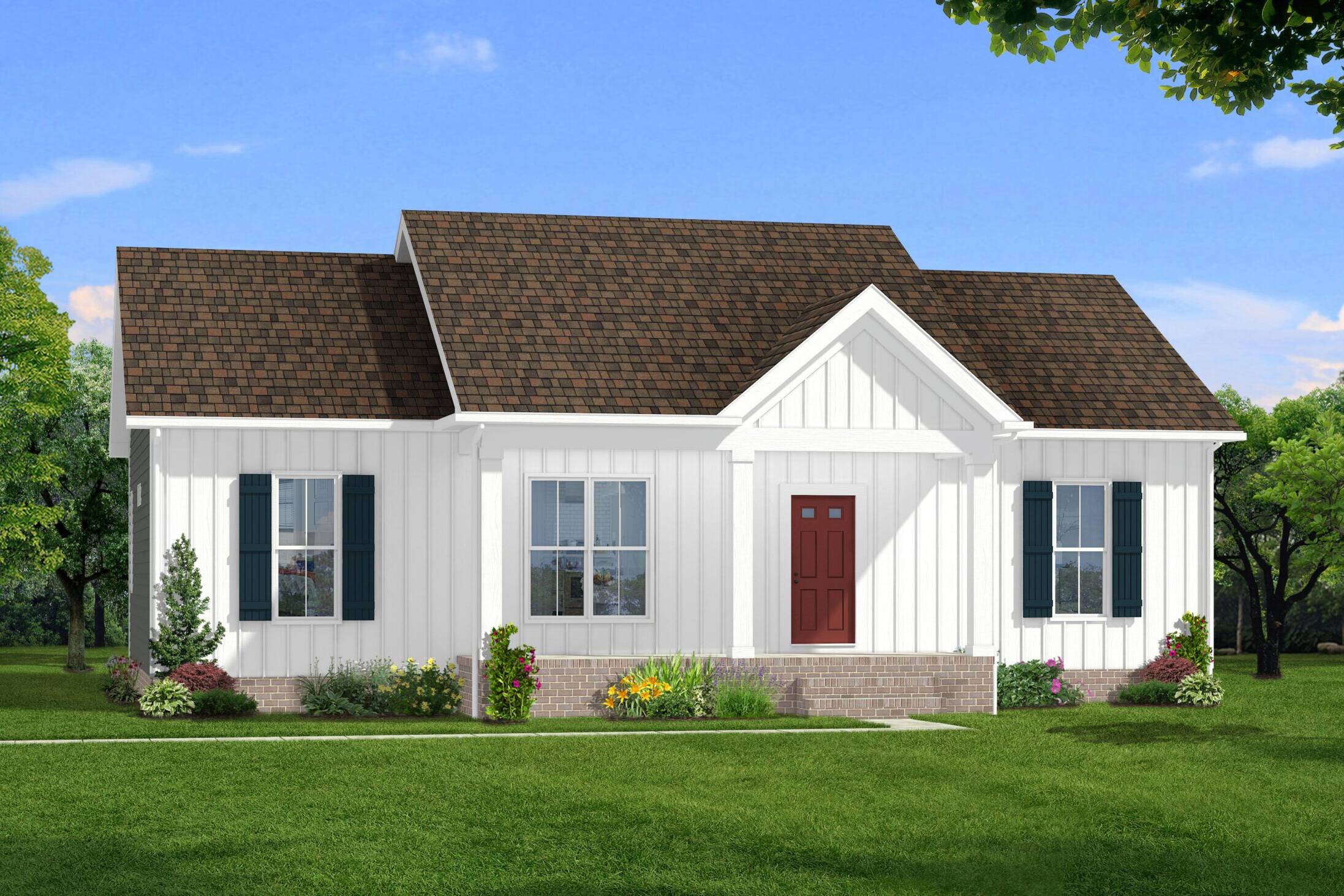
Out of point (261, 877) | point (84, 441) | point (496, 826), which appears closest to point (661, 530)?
point (496, 826)

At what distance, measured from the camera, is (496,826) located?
468 inches

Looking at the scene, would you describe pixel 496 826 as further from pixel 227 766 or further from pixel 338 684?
pixel 338 684

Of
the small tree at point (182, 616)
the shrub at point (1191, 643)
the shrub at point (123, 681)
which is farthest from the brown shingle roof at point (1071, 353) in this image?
the shrub at point (123, 681)

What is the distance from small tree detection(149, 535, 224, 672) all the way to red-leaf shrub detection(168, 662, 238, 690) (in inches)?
5.5

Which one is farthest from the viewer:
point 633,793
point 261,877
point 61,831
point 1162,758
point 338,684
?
point 338,684

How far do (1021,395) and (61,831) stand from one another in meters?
14.9

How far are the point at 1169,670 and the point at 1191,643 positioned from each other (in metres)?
0.65

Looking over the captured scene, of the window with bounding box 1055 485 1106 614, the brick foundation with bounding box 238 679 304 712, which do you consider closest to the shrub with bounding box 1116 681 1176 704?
the window with bounding box 1055 485 1106 614

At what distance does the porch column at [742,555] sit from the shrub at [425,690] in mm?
3659

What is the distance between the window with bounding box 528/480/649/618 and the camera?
66.6 ft

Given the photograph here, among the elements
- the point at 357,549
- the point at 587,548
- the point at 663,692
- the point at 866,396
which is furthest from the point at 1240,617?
the point at 357,549

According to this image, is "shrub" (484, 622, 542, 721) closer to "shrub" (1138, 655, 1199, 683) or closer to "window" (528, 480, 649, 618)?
"window" (528, 480, 649, 618)

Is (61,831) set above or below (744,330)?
below

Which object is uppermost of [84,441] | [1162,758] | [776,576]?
[84,441]
